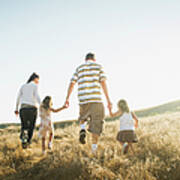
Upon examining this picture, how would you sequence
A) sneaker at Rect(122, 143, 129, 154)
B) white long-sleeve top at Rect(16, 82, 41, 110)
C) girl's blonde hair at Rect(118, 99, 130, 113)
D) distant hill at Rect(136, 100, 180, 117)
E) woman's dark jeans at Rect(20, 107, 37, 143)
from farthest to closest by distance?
distant hill at Rect(136, 100, 180, 117), white long-sleeve top at Rect(16, 82, 41, 110), woman's dark jeans at Rect(20, 107, 37, 143), girl's blonde hair at Rect(118, 99, 130, 113), sneaker at Rect(122, 143, 129, 154)

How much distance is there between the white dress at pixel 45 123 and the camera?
21.2 ft

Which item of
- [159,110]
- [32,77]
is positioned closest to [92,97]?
[32,77]

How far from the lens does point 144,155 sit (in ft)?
17.3

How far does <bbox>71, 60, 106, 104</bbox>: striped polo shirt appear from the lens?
530 cm

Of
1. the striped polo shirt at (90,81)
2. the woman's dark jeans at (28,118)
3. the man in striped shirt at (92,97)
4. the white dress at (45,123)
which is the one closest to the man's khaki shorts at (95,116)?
the man in striped shirt at (92,97)

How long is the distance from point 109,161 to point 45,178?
4.57ft

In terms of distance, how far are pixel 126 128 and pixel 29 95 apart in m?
3.17

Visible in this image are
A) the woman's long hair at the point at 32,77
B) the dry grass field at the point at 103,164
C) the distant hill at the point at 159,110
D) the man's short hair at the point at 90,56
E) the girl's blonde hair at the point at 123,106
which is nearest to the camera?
the dry grass field at the point at 103,164

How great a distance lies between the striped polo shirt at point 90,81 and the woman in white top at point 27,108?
2.02m

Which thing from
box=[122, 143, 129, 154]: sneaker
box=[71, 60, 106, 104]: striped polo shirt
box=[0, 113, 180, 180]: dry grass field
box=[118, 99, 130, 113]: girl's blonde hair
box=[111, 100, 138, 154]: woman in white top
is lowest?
box=[0, 113, 180, 180]: dry grass field

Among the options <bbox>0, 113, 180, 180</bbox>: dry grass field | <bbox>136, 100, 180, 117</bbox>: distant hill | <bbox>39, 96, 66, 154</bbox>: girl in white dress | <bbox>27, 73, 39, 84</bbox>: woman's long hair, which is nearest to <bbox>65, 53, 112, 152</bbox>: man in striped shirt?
<bbox>0, 113, 180, 180</bbox>: dry grass field

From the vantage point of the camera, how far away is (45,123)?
652 centimetres

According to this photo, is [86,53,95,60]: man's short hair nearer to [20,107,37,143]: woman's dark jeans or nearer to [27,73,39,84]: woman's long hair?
[27,73,39,84]: woman's long hair

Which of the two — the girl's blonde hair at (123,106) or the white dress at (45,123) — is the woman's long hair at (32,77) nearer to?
the white dress at (45,123)
